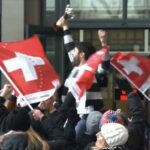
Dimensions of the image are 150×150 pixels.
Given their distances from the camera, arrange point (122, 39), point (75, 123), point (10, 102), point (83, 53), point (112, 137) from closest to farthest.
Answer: point (112, 137)
point (75, 123)
point (10, 102)
point (83, 53)
point (122, 39)

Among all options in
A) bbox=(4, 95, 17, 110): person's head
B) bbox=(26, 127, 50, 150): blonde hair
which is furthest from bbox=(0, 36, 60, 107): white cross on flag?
bbox=(26, 127, 50, 150): blonde hair

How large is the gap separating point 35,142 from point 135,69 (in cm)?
268

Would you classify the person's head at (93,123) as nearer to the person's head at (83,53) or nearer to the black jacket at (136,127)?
the black jacket at (136,127)

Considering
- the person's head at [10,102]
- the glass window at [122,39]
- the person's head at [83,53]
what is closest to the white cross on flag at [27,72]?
the person's head at [10,102]

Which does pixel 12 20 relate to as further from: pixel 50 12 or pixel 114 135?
pixel 114 135

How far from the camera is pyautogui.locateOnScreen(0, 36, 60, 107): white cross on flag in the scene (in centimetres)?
731

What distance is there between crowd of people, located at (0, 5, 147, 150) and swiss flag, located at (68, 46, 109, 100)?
0.24ft

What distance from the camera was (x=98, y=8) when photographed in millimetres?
12859

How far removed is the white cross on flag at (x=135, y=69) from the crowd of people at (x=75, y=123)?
293 mm

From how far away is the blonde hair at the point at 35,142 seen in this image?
209 inches

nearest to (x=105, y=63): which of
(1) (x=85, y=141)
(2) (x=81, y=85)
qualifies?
(2) (x=81, y=85)

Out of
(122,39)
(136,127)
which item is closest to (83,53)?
(136,127)

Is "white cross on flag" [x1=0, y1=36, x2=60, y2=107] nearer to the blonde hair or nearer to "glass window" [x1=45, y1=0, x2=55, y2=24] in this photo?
the blonde hair

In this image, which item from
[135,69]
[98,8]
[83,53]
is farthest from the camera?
[98,8]
